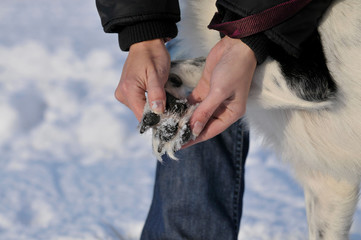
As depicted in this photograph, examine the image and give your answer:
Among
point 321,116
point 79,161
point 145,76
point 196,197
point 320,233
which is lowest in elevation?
point 320,233

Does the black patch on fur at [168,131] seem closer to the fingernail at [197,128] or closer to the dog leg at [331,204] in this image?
the fingernail at [197,128]

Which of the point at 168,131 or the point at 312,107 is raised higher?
the point at 168,131

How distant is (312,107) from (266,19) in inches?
11.0

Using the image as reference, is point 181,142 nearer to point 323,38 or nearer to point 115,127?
point 323,38

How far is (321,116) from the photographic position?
1254mm

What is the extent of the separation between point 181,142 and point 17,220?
1.34m

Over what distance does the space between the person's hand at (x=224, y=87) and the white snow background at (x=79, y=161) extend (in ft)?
3.74

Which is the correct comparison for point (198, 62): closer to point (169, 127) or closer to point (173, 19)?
point (173, 19)

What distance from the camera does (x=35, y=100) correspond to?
307 centimetres

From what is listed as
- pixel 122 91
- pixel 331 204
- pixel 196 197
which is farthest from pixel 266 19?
pixel 196 197

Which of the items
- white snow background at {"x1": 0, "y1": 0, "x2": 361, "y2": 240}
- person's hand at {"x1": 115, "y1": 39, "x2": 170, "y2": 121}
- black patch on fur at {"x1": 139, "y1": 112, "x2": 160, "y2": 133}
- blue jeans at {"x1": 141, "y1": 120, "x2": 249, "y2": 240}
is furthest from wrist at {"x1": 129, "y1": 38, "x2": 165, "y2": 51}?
white snow background at {"x1": 0, "y1": 0, "x2": 361, "y2": 240}

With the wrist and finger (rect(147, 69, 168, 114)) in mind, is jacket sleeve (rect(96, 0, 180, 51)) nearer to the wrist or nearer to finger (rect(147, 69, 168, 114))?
the wrist

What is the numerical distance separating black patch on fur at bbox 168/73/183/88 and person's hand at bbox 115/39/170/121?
43 mm

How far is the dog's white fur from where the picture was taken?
110 cm
